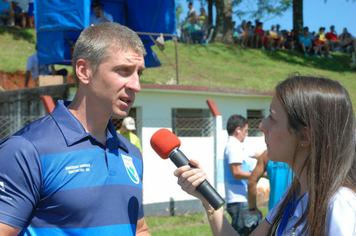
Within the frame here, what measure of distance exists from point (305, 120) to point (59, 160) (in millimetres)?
1180

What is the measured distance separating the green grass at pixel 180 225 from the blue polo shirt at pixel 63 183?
19.4 feet

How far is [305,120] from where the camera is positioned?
7.04ft

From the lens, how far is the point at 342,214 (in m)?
1.97

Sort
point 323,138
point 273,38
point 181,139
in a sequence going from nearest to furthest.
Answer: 1. point 323,138
2. point 181,139
3. point 273,38

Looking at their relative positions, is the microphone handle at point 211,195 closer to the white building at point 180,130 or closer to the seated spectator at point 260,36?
the white building at point 180,130

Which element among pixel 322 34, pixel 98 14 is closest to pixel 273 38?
pixel 322 34

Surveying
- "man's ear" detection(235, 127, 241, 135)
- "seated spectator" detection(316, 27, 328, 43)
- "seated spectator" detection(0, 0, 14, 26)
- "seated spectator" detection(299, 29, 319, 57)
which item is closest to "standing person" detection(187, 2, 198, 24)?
"seated spectator" detection(299, 29, 319, 57)

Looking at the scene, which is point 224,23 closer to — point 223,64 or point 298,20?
point 223,64

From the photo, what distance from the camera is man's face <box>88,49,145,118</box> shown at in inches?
94.5

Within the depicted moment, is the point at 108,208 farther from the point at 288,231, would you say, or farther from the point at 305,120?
the point at 305,120

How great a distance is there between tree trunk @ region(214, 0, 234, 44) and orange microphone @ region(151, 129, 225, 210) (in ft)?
73.2

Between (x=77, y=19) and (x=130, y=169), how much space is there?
857 centimetres

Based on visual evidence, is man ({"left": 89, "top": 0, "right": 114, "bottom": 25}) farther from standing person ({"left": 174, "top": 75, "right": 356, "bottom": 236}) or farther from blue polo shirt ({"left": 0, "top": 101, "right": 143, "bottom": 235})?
standing person ({"left": 174, "top": 75, "right": 356, "bottom": 236})

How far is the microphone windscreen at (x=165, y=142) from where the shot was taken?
2.47m
